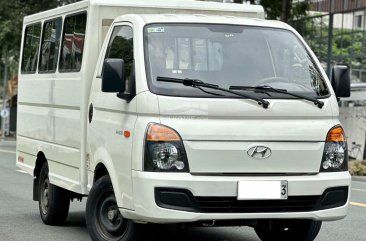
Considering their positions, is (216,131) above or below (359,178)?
above

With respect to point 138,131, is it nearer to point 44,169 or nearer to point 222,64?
point 222,64

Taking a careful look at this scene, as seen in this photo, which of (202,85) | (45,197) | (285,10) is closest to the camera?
(202,85)

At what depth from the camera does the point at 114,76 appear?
6914 mm

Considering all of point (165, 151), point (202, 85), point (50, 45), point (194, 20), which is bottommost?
point (165, 151)

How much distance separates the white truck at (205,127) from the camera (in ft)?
21.4

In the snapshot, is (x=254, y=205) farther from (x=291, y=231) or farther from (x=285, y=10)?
(x=285, y=10)

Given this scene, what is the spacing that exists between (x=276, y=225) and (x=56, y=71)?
3.30 m

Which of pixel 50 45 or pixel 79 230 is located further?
pixel 50 45

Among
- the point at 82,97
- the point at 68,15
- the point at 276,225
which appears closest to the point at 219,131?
the point at 276,225

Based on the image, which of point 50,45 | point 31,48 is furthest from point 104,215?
point 31,48

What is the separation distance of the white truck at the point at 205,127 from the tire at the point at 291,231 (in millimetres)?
18

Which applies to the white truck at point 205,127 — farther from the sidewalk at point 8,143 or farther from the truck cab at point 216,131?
the sidewalk at point 8,143

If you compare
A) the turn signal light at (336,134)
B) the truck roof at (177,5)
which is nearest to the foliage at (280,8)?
the truck roof at (177,5)

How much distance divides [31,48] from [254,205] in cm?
493
